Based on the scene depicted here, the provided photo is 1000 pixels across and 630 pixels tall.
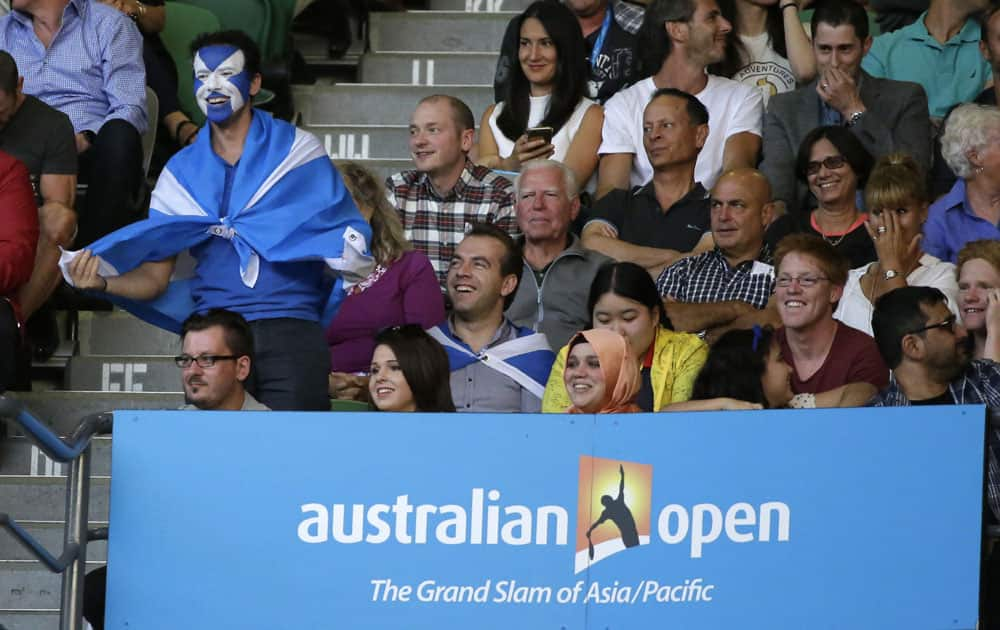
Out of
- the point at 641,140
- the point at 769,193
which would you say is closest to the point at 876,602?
the point at 769,193

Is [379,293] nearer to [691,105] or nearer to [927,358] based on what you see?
[691,105]

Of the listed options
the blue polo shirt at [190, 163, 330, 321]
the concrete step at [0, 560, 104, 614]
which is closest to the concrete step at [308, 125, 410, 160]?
the blue polo shirt at [190, 163, 330, 321]

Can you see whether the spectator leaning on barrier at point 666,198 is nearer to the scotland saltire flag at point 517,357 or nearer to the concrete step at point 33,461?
the scotland saltire flag at point 517,357

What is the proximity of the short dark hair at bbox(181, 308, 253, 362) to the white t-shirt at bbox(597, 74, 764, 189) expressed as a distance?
7.51 feet

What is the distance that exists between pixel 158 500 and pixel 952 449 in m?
2.06

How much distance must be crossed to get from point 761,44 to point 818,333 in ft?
7.91

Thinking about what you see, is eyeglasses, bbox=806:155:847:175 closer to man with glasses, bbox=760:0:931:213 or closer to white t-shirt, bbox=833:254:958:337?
man with glasses, bbox=760:0:931:213

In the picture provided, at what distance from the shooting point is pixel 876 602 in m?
5.14

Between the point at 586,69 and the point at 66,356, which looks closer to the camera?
the point at 66,356

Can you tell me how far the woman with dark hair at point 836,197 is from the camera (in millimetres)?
7352

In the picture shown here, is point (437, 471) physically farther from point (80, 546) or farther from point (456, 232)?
point (456, 232)

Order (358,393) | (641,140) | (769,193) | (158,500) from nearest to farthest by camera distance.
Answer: (158,500)
(358,393)
(769,193)
(641,140)

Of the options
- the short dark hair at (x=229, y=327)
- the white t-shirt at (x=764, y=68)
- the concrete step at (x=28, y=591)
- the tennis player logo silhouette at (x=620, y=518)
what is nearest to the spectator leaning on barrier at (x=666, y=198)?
the white t-shirt at (x=764, y=68)

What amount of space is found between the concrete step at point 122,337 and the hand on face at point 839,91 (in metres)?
2.74
